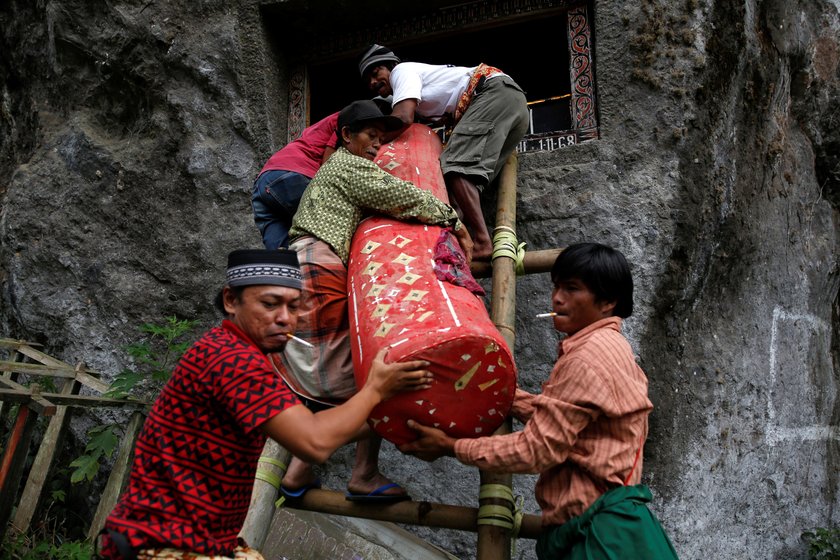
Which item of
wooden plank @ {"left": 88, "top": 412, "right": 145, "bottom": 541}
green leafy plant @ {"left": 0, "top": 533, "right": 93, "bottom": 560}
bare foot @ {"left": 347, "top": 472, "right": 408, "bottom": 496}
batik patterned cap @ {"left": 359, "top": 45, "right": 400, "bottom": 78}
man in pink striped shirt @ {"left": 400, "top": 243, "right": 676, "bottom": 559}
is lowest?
green leafy plant @ {"left": 0, "top": 533, "right": 93, "bottom": 560}

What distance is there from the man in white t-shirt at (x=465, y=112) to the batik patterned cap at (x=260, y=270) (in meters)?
1.28

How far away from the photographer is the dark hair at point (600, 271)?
2551 mm

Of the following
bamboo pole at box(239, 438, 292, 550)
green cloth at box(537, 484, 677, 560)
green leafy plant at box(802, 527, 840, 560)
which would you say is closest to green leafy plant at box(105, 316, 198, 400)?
bamboo pole at box(239, 438, 292, 550)

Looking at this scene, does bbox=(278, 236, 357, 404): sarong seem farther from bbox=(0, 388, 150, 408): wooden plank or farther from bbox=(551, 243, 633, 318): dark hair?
bbox=(0, 388, 150, 408): wooden plank

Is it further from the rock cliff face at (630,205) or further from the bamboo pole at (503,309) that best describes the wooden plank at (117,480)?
the bamboo pole at (503,309)

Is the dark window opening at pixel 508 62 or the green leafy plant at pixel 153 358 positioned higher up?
the dark window opening at pixel 508 62

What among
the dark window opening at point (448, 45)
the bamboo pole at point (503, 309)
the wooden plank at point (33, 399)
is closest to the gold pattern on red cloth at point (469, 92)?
the bamboo pole at point (503, 309)

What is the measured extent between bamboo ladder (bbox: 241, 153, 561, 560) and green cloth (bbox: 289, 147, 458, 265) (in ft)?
1.42

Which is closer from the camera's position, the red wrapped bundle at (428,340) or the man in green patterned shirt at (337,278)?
the red wrapped bundle at (428,340)

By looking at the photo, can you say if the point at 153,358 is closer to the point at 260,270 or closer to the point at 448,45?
the point at 260,270

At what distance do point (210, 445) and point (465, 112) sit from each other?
88.6 inches

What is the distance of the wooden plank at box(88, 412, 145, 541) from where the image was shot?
3.98m

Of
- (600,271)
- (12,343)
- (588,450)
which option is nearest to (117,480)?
(12,343)

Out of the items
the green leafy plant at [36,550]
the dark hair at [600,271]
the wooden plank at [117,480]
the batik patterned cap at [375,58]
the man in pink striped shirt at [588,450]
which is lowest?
the green leafy plant at [36,550]
